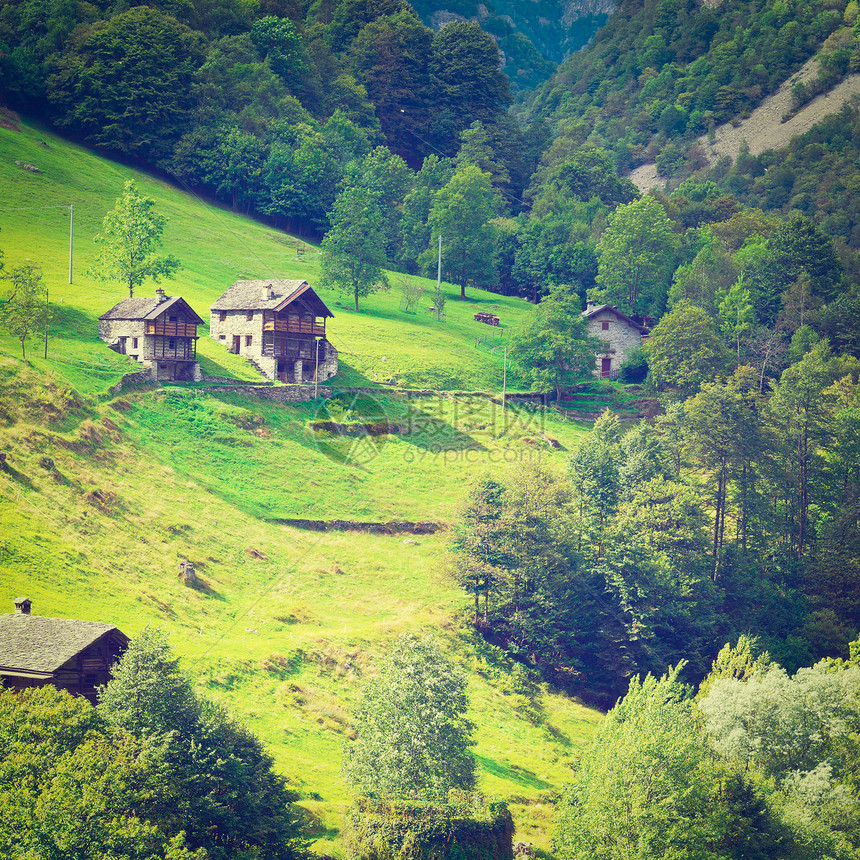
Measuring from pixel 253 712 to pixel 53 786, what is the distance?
1341 cm

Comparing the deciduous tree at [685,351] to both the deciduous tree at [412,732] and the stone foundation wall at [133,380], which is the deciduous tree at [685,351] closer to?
the stone foundation wall at [133,380]

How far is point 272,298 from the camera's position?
253 ft

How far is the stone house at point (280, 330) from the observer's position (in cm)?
7588

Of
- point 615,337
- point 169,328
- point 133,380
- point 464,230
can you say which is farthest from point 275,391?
point 464,230

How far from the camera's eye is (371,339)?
288 ft

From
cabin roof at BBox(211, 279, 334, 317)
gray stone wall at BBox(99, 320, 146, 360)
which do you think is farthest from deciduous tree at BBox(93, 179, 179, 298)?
gray stone wall at BBox(99, 320, 146, 360)

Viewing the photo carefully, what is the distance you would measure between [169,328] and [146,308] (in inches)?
111

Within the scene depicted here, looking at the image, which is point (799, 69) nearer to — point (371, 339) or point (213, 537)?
point (371, 339)

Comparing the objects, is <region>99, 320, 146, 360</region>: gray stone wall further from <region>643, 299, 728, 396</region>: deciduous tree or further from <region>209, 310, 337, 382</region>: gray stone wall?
<region>643, 299, 728, 396</region>: deciduous tree

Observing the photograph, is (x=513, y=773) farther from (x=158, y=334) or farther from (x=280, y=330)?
(x=280, y=330)

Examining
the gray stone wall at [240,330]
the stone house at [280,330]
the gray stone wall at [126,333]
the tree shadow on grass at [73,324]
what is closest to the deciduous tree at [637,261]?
the stone house at [280,330]

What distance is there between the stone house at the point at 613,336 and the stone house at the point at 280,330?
28365 millimetres

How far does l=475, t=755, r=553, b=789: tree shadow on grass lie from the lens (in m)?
43.6

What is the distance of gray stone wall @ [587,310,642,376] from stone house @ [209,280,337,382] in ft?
92.6
